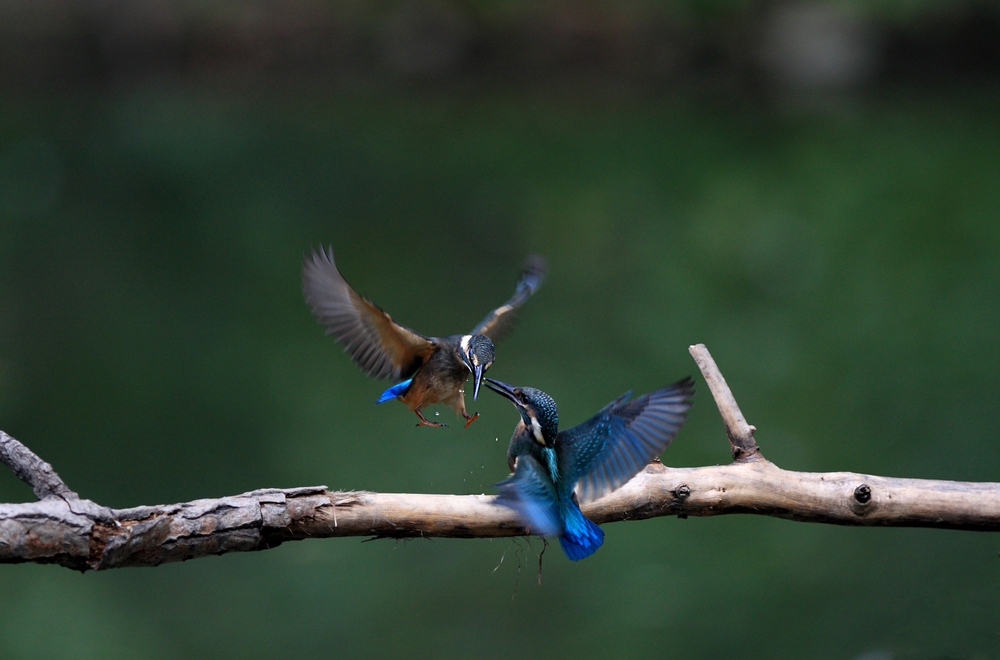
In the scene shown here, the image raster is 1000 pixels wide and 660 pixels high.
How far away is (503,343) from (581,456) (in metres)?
5.42

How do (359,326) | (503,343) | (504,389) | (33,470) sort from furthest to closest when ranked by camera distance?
(503,343) < (359,326) < (504,389) < (33,470)

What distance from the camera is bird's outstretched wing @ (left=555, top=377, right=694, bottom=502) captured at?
306 centimetres

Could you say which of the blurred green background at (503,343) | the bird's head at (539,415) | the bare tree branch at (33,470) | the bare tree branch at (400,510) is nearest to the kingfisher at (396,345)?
the bird's head at (539,415)

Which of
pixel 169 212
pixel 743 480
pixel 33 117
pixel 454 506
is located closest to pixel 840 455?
pixel 743 480

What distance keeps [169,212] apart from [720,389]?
10472mm

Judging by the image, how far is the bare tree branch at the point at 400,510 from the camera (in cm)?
267

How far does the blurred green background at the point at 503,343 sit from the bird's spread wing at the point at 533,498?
214 centimetres

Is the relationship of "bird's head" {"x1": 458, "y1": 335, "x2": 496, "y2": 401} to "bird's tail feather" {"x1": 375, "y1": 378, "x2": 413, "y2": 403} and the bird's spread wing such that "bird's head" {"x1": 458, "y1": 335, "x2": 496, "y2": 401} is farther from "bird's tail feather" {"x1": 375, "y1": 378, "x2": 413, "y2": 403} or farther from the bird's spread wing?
the bird's spread wing

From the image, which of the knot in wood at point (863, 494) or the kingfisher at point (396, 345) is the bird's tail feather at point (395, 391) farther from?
the knot in wood at point (863, 494)

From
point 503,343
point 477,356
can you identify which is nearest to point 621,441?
point 477,356

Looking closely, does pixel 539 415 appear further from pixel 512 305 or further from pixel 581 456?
pixel 512 305

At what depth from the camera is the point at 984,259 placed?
421 inches

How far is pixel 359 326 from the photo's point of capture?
4000 millimetres

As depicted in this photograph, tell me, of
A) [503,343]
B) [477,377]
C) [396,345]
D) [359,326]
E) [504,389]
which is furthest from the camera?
[503,343]
